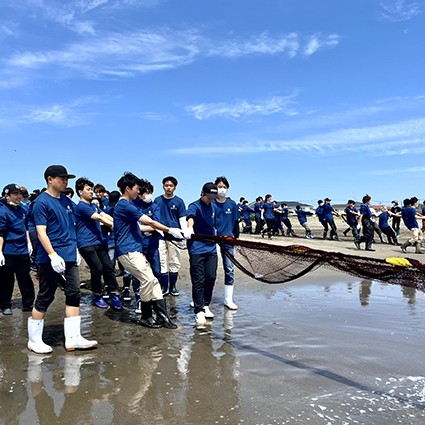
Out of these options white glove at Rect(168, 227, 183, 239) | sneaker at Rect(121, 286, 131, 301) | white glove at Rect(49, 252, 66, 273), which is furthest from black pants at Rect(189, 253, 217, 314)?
sneaker at Rect(121, 286, 131, 301)

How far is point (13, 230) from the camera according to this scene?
707 centimetres

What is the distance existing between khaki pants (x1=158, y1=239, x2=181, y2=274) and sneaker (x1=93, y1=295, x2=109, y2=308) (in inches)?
41.5

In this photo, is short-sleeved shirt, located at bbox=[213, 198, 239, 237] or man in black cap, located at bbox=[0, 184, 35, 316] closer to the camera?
man in black cap, located at bbox=[0, 184, 35, 316]

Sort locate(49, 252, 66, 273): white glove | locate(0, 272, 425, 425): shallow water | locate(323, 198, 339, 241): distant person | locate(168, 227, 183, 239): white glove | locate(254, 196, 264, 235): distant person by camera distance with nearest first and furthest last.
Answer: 1. locate(0, 272, 425, 425): shallow water
2. locate(49, 252, 66, 273): white glove
3. locate(168, 227, 183, 239): white glove
4. locate(323, 198, 339, 241): distant person
5. locate(254, 196, 264, 235): distant person

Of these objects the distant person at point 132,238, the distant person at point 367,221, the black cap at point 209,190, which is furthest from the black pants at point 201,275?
the distant person at point 367,221

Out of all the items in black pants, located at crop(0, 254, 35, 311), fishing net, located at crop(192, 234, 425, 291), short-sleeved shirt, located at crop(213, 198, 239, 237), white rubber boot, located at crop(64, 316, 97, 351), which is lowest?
white rubber boot, located at crop(64, 316, 97, 351)

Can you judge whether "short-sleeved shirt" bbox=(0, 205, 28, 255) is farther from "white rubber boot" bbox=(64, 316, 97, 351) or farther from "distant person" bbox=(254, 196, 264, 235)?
"distant person" bbox=(254, 196, 264, 235)

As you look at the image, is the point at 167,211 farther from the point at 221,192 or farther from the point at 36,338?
the point at 36,338

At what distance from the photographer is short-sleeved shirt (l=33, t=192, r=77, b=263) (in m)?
5.00

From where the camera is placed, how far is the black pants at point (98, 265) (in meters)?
7.36

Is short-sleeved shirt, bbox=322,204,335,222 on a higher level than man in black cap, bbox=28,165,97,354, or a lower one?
higher

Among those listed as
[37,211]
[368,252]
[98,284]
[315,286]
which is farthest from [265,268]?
[368,252]

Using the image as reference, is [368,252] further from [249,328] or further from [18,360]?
[18,360]

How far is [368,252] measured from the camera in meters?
15.6
